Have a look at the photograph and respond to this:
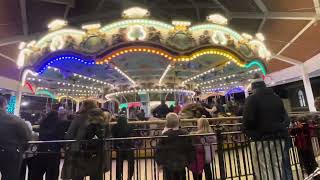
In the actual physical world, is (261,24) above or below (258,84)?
above

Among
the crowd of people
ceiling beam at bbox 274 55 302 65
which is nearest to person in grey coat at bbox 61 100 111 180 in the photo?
the crowd of people

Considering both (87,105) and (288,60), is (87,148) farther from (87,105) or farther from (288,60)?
(288,60)

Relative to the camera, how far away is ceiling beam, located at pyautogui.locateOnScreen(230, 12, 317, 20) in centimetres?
1053

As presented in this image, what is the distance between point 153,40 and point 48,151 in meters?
3.61

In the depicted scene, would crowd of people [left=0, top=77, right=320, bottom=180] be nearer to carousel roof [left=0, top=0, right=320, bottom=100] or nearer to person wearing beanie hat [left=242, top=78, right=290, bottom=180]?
person wearing beanie hat [left=242, top=78, right=290, bottom=180]

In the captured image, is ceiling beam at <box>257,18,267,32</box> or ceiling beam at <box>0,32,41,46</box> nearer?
ceiling beam at <box>0,32,41,46</box>

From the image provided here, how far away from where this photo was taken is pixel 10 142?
3.39m

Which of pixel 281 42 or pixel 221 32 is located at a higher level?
pixel 281 42

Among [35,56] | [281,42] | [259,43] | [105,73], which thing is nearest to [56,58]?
[35,56]

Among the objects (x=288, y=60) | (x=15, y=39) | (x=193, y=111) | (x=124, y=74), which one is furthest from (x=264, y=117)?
(x=288, y=60)

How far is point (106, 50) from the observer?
20.0 ft

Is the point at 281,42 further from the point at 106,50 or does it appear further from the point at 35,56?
the point at 35,56

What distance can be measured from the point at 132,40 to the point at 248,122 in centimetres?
371

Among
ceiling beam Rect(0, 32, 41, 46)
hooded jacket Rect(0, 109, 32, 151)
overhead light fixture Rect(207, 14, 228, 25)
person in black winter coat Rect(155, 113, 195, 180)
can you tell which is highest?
ceiling beam Rect(0, 32, 41, 46)
